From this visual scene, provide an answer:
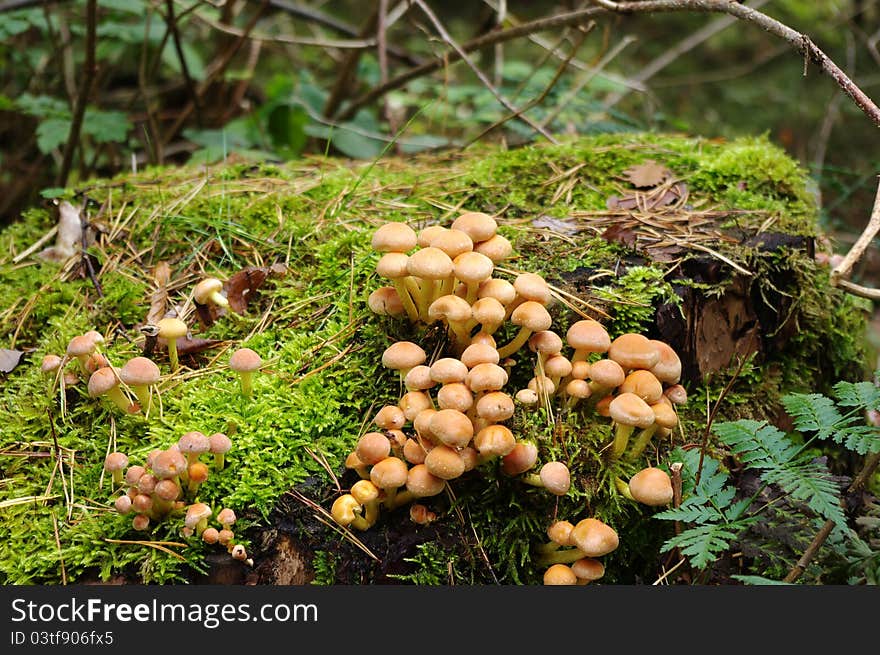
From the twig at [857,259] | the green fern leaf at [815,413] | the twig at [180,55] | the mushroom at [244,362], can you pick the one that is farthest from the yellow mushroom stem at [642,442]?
the twig at [180,55]

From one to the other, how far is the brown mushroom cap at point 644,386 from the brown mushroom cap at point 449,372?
1.95ft

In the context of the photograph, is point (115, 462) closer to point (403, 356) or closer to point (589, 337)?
point (403, 356)

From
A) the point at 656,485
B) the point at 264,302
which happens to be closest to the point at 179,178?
the point at 264,302

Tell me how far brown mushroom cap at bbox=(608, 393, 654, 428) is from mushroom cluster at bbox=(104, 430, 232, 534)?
4.24 feet

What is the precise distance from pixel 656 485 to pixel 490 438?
0.57m

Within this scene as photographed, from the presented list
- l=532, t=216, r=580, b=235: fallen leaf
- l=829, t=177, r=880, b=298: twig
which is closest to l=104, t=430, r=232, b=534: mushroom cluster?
l=532, t=216, r=580, b=235: fallen leaf

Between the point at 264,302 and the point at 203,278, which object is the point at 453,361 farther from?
the point at 203,278

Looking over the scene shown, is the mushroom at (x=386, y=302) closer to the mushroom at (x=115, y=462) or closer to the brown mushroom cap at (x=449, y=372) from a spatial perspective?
the brown mushroom cap at (x=449, y=372)

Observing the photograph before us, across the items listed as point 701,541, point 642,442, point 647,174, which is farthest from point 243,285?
point 647,174

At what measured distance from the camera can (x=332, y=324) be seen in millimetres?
2766

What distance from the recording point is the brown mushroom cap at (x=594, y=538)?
2.10 m

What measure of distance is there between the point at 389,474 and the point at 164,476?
695 millimetres

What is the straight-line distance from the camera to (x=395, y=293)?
8.64ft

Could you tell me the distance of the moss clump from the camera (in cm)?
229
